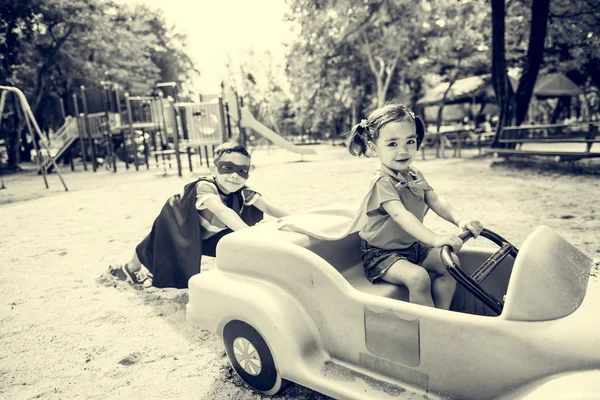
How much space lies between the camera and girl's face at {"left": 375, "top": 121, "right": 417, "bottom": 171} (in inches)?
77.8

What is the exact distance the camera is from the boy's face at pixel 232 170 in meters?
2.83

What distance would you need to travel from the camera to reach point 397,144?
201cm

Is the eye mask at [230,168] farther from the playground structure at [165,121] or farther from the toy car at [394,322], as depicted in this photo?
the playground structure at [165,121]

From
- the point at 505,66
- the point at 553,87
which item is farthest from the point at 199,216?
the point at 553,87

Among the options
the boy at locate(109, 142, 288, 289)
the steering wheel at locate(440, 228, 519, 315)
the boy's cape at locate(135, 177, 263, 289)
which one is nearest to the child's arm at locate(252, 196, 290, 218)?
the boy at locate(109, 142, 288, 289)

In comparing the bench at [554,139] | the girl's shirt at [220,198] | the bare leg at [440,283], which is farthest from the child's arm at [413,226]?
the bench at [554,139]

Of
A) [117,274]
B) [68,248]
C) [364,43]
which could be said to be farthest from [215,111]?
[364,43]

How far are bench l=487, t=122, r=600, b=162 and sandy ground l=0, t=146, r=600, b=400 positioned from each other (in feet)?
2.43

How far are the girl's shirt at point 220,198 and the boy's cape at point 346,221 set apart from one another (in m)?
0.79

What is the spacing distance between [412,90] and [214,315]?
2556 cm

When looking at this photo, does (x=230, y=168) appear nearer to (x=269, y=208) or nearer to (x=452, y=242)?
(x=269, y=208)

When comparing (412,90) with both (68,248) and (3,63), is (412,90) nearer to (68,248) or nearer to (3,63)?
(3,63)

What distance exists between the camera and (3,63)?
49.9 feet

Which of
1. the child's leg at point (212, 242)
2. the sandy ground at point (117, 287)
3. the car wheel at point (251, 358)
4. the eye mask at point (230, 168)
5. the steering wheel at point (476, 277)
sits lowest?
the sandy ground at point (117, 287)
